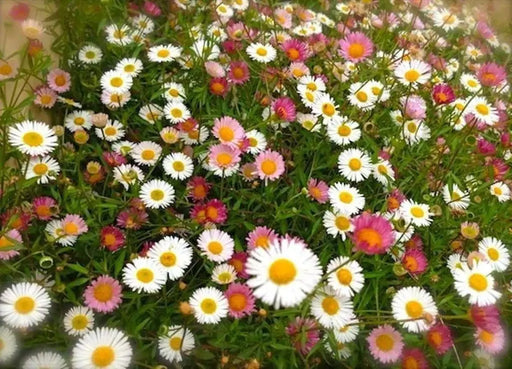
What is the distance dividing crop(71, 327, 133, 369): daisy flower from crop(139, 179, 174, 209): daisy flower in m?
0.45

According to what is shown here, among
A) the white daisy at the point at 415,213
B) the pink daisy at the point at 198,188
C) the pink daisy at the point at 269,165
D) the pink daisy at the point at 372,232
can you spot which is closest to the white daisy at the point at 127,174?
the pink daisy at the point at 198,188

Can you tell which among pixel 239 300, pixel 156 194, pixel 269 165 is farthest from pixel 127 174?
pixel 239 300

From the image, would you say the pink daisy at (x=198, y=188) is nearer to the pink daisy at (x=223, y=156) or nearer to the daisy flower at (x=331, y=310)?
the pink daisy at (x=223, y=156)

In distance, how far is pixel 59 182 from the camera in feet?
5.16

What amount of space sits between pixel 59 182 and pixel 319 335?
35.3 inches

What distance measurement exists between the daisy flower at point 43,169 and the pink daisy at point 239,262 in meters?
0.62

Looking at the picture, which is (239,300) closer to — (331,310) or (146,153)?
(331,310)

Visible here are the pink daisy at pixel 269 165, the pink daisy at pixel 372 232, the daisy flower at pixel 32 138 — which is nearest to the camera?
the pink daisy at pixel 372 232

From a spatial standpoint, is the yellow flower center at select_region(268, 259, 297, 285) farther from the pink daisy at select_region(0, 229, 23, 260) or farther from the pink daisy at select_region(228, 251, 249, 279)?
the pink daisy at select_region(0, 229, 23, 260)

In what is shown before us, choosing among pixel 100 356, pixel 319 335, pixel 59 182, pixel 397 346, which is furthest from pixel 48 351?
pixel 397 346

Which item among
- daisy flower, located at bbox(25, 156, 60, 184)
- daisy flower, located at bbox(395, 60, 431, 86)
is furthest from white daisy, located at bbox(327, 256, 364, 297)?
daisy flower, located at bbox(25, 156, 60, 184)

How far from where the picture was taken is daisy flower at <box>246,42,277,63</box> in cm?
202

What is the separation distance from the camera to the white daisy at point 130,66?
1.94 m

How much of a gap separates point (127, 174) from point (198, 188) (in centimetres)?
23
